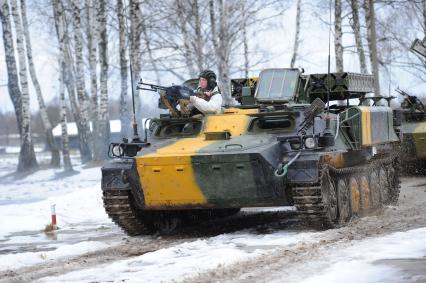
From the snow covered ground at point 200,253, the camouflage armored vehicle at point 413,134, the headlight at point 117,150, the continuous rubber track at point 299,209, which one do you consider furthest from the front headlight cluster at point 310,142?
the camouflage armored vehicle at point 413,134

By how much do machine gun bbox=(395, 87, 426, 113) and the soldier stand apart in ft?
31.7

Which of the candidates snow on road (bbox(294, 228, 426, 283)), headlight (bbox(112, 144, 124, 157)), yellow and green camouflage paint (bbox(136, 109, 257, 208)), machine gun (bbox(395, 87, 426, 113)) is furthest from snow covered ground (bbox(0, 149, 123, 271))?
machine gun (bbox(395, 87, 426, 113))

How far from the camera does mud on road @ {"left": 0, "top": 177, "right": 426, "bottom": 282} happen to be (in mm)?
8117

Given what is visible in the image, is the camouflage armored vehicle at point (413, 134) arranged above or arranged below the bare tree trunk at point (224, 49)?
below

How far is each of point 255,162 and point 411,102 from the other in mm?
11393

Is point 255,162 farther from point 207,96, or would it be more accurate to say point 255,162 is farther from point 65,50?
point 65,50

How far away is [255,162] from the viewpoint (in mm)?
10625

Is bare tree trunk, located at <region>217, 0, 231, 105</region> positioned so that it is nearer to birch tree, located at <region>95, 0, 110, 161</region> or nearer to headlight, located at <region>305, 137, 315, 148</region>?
birch tree, located at <region>95, 0, 110, 161</region>

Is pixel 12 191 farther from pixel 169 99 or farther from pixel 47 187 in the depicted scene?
pixel 169 99

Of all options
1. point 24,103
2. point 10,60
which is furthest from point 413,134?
point 10,60

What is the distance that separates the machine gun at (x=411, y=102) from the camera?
2089cm

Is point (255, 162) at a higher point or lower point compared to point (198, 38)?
lower

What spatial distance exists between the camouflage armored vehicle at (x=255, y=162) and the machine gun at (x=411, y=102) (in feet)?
24.9

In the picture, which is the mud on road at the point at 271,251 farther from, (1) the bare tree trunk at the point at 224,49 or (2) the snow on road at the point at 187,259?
(1) the bare tree trunk at the point at 224,49
